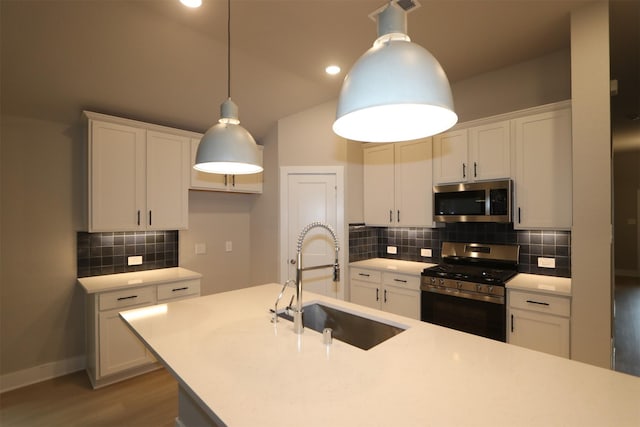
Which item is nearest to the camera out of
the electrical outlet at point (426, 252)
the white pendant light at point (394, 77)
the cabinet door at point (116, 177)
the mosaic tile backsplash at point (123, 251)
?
the white pendant light at point (394, 77)

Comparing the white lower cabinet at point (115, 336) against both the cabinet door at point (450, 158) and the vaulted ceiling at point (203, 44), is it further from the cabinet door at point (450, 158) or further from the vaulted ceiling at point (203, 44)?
the cabinet door at point (450, 158)

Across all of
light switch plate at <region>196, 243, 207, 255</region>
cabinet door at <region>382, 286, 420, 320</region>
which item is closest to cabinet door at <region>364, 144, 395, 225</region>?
cabinet door at <region>382, 286, 420, 320</region>

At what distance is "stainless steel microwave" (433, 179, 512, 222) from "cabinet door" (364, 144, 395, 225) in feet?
1.83

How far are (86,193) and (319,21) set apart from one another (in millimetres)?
2595

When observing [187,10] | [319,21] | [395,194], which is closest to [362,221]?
[395,194]

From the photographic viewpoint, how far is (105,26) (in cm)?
215

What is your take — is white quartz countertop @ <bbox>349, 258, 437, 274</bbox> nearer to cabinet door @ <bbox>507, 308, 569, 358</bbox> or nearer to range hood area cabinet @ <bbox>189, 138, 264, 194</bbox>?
cabinet door @ <bbox>507, 308, 569, 358</bbox>

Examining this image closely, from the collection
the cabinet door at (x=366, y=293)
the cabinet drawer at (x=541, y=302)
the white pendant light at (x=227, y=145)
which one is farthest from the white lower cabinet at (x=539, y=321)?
the white pendant light at (x=227, y=145)

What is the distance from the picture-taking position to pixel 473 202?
2945 mm

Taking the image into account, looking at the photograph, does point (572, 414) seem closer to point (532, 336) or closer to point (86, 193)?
point (532, 336)

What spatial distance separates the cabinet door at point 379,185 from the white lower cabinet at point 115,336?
2.32 meters

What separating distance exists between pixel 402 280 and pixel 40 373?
11.4 feet

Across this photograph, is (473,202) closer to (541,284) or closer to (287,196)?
(541,284)

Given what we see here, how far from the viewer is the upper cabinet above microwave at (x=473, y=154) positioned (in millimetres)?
2805
